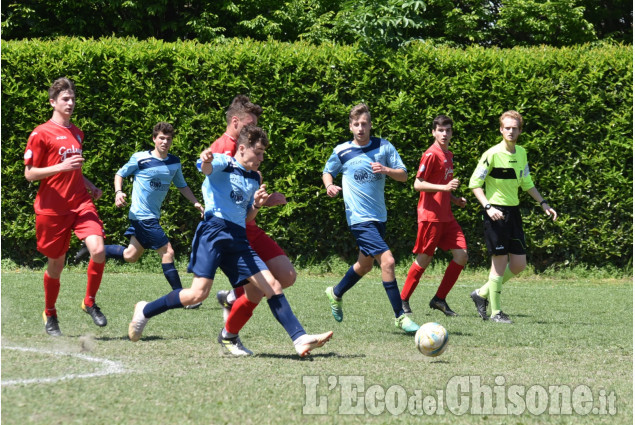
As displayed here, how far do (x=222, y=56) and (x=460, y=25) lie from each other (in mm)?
10262

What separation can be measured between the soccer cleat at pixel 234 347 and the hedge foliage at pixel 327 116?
7.01 meters

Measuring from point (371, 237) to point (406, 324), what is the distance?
94cm

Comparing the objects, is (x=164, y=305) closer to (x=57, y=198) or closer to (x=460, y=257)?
(x=57, y=198)

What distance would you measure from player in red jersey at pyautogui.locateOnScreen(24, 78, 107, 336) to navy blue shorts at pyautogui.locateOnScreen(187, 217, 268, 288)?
1.50m

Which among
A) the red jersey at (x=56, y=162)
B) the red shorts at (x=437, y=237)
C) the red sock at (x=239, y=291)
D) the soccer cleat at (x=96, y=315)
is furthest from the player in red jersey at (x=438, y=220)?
the red jersey at (x=56, y=162)

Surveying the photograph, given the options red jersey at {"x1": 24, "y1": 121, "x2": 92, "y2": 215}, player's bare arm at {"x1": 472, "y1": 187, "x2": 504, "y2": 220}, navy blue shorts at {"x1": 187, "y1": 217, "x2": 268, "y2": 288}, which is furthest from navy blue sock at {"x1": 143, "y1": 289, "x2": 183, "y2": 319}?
player's bare arm at {"x1": 472, "y1": 187, "x2": 504, "y2": 220}

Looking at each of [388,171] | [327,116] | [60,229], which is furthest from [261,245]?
[327,116]

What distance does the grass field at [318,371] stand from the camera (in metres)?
4.82

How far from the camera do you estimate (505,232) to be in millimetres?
9148

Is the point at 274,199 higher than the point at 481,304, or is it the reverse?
the point at 274,199

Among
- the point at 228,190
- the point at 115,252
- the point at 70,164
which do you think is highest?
the point at 228,190

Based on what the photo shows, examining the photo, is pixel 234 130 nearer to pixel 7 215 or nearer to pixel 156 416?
pixel 156 416

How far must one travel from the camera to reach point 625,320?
9.39 meters

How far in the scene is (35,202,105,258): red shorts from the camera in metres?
7.62
